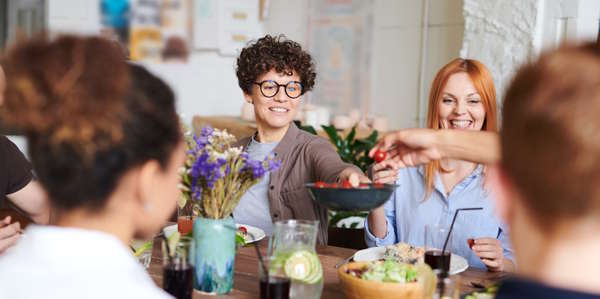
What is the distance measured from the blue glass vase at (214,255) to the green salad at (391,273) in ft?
1.13

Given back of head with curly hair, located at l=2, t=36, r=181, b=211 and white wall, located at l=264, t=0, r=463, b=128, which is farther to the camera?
white wall, located at l=264, t=0, r=463, b=128

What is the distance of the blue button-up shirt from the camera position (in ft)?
7.43

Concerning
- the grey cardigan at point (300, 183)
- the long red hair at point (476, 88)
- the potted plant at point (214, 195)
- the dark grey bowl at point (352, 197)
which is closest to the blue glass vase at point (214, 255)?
the potted plant at point (214, 195)

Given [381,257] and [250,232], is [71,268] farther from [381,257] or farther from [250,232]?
[250,232]

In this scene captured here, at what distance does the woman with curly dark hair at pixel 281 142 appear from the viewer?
2.48m

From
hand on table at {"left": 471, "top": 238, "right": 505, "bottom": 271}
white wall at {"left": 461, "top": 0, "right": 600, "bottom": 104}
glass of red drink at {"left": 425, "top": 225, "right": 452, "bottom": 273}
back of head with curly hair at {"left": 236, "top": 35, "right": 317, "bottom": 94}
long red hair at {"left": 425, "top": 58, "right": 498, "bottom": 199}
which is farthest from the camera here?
white wall at {"left": 461, "top": 0, "right": 600, "bottom": 104}

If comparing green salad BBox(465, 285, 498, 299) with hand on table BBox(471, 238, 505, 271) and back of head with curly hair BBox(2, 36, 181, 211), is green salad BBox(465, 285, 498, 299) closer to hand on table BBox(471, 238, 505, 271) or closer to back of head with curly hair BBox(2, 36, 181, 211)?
hand on table BBox(471, 238, 505, 271)

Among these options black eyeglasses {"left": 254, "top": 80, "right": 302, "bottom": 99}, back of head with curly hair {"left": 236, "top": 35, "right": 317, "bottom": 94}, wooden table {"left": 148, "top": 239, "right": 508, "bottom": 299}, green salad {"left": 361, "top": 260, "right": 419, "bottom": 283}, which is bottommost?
wooden table {"left": 148, "top": 239, "right": 508, "bottom": 299}

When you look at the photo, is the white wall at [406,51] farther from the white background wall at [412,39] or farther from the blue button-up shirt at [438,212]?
the blue button-up shirt at [438,212]

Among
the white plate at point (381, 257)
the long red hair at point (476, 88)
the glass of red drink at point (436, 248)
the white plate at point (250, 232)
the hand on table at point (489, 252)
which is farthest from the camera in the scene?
the long red hair at point (476, 88)

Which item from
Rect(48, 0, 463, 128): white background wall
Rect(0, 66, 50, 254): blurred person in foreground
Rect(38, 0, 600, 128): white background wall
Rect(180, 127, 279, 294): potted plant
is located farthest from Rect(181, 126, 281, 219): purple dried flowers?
Rect(48, 0, 463, 128): white background wall

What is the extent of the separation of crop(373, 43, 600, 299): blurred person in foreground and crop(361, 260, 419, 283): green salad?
65 centimetres

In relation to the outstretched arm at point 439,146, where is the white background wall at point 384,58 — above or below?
above

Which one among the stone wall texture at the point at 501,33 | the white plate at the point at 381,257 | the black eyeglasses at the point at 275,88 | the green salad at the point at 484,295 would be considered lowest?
the white plate at the point at 381,257
